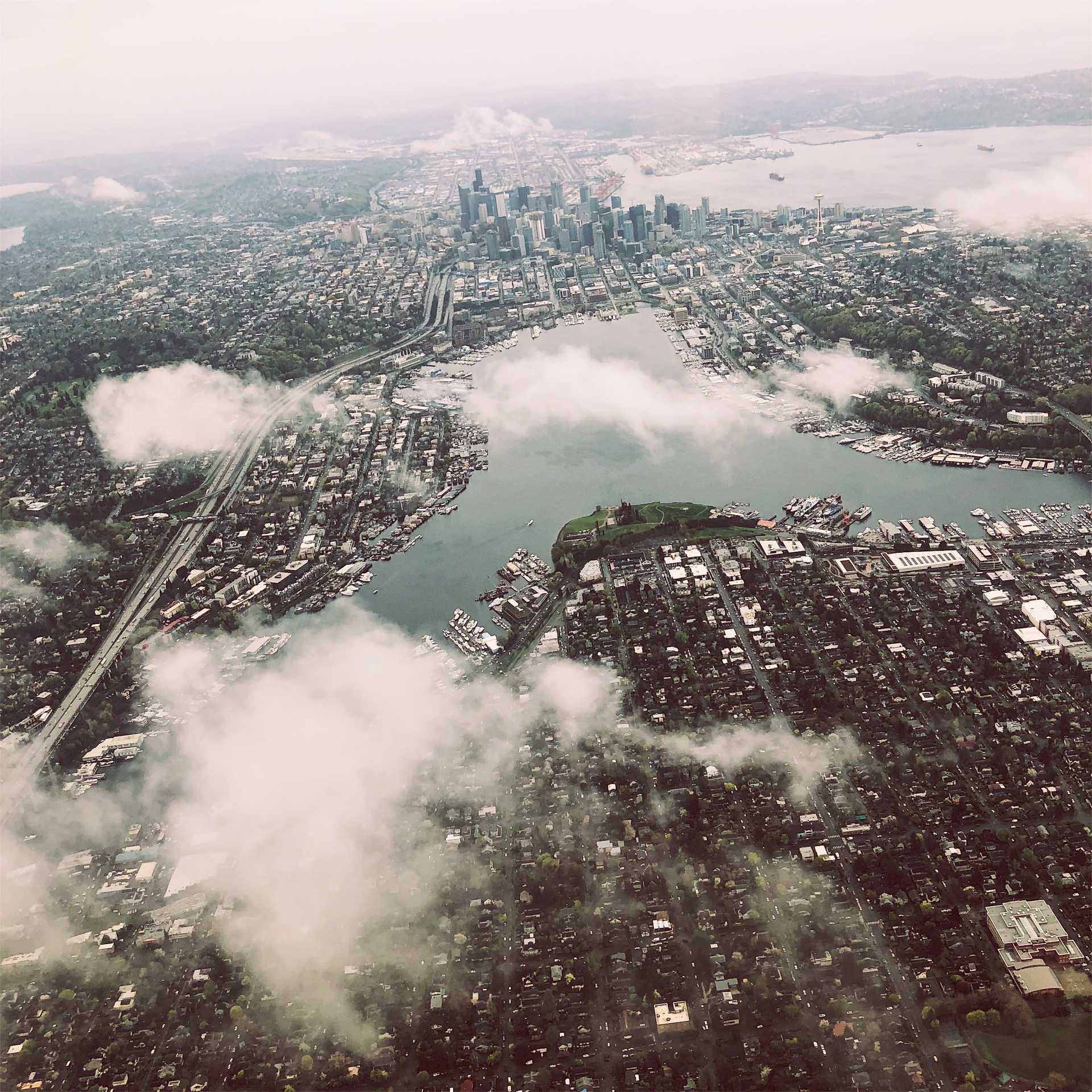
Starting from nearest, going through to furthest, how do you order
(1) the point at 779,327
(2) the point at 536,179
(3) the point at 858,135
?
(1) the point at 779,327 < (2) the point at 536,179 < (3) the point at 858,135

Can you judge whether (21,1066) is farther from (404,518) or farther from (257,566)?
(404,518)

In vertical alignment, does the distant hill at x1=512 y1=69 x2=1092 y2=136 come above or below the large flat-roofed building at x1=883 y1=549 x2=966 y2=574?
above

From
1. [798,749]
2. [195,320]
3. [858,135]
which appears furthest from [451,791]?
[858,135]

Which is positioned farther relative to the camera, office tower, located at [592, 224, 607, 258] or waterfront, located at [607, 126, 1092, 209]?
waterfront, located at [607, 126, 1092, 209]

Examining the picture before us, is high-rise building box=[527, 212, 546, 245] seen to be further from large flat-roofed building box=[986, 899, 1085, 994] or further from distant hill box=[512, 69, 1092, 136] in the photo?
large flat-roofed building box=[986, 899, 1085, 994]

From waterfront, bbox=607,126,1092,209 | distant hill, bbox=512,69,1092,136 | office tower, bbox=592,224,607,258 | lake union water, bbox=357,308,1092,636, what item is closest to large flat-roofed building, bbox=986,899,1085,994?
lake union water, bbox=357,308,1092,636

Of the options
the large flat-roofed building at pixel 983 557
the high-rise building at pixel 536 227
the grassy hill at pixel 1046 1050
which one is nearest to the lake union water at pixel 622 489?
the large flat-roofed building at pixel 983 557
